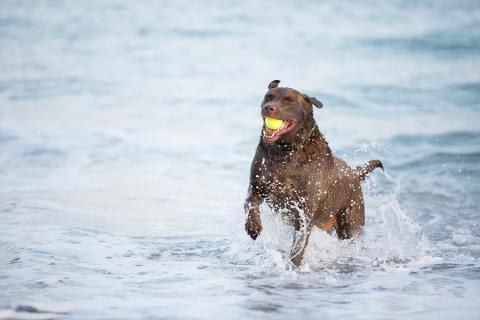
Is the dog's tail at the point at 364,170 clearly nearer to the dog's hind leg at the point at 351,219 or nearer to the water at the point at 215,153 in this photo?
the dog's hind leg at the point at 351,219

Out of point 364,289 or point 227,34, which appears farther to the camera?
point 227,34

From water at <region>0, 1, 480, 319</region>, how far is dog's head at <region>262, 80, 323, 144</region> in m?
1.05

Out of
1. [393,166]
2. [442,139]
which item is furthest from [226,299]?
[442,139]

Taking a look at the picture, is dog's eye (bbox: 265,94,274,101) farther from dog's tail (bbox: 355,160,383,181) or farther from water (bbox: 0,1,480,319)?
dog's tail (bbox: 355,160,383,181)

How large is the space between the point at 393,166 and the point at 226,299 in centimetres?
716

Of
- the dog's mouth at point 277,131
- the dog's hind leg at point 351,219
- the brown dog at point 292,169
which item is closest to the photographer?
the dog's mouth at point 277,131

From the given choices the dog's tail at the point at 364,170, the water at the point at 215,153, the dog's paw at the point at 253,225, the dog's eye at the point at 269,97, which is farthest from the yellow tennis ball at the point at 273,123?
the dog's tail at the point at 364,170

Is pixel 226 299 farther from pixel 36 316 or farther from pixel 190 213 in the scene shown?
pixel 190 213

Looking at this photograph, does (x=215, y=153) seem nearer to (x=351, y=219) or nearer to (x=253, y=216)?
(x=351, y=219)

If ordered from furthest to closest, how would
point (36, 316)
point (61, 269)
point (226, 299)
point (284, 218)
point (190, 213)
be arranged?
point (190, 213), point (284, 218), point (61, 269), point (226, 299), point (36, 316)

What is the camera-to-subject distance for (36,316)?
5.70 m

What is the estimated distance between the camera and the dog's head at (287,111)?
7047 millimetres

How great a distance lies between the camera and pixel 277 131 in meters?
7.09

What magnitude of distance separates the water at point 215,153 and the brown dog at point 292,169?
1.24 ft
